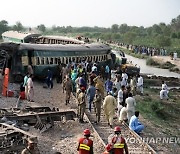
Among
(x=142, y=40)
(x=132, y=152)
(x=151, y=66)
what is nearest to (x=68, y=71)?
(x=132, y=152)

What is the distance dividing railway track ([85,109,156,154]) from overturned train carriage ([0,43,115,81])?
744 centimetres

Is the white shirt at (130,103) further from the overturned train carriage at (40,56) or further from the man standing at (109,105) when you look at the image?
the overturned train carriage at (40,56)

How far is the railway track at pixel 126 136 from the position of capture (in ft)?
38.2

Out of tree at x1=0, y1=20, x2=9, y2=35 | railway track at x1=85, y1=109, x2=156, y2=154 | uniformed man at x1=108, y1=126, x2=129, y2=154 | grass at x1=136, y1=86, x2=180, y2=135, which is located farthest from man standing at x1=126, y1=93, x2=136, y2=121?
tree at x1=0, y1=20, x2=9, y2=35

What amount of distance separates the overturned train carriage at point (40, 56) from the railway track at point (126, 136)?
24.4 ft

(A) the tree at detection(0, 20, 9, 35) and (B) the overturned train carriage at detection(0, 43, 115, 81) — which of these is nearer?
(B) the overturned train carriage at detection(0, 43, 115, 81)

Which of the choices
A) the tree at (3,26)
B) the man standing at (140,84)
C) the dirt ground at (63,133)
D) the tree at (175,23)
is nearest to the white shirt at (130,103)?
the dirt ground at (63,133)

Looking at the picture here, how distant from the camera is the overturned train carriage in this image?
851 inches

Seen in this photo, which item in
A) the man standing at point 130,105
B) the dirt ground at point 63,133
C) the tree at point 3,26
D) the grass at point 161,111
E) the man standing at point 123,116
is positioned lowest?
the grass at point 161,111

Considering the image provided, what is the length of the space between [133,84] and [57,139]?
988 cm

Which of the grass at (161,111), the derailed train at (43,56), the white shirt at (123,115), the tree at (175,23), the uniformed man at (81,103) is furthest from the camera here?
the tree at (175,23)

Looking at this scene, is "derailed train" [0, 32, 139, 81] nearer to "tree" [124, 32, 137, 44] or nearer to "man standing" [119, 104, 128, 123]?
Answer: "man standing" [119, 104, 128, 123]

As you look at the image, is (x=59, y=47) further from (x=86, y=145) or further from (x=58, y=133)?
(x=86, y=145)

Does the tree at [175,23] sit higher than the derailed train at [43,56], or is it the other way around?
the tree at [175,23]
